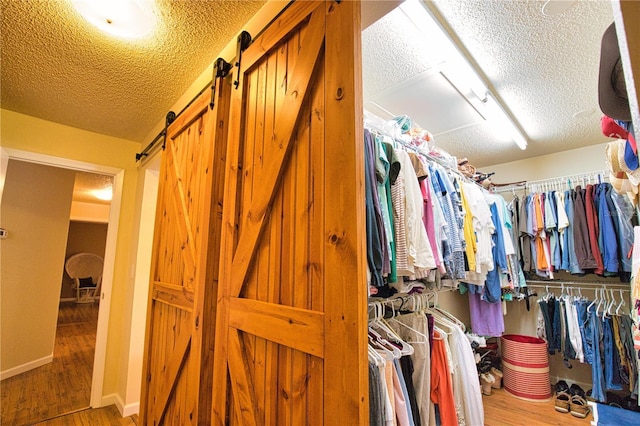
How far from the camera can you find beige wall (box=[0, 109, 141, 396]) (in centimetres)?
250

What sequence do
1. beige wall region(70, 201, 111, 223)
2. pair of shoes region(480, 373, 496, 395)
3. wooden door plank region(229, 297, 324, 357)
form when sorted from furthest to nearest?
beige wall region(70, 201, 111, 223)
pair of shoes region(480, 373, 496, 395)
wooden door plank region(229, 297, 324, 357)

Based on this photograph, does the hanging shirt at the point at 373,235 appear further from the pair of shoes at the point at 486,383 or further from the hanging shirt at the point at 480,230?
the pair of shoes at the point at 486,383

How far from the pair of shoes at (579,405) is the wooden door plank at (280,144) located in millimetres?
3497

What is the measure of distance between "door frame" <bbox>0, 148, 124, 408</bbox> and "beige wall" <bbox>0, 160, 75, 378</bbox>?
4.65ft

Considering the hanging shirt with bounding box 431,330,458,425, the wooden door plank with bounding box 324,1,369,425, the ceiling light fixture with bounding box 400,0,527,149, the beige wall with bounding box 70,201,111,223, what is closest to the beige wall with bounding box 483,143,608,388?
the ceiling light fixture with bounding box 400,0,527,149

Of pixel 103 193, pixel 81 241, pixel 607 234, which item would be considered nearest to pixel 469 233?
pixel 607 234

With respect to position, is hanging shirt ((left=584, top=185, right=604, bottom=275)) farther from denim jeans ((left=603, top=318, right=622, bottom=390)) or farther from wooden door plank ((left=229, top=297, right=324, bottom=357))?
wooden door plank ((left=229, top=297, right=324, bottom=357))

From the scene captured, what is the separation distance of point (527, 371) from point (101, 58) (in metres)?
4.66

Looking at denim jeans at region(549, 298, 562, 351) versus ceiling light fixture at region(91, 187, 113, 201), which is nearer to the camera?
denim jeans at region(549, 298, 562, 351)

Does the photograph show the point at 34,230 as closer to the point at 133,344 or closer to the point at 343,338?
the point at 133,344

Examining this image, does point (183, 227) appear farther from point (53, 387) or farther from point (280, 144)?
point (53, 387)

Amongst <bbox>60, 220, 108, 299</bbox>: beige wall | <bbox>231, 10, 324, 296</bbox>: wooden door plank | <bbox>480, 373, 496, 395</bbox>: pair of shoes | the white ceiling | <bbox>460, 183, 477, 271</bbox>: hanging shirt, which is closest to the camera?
<bbox>231, 10, 324, 296</bbox>: wooden door plank

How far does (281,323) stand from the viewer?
99 cm

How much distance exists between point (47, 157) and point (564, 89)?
4444 mm
